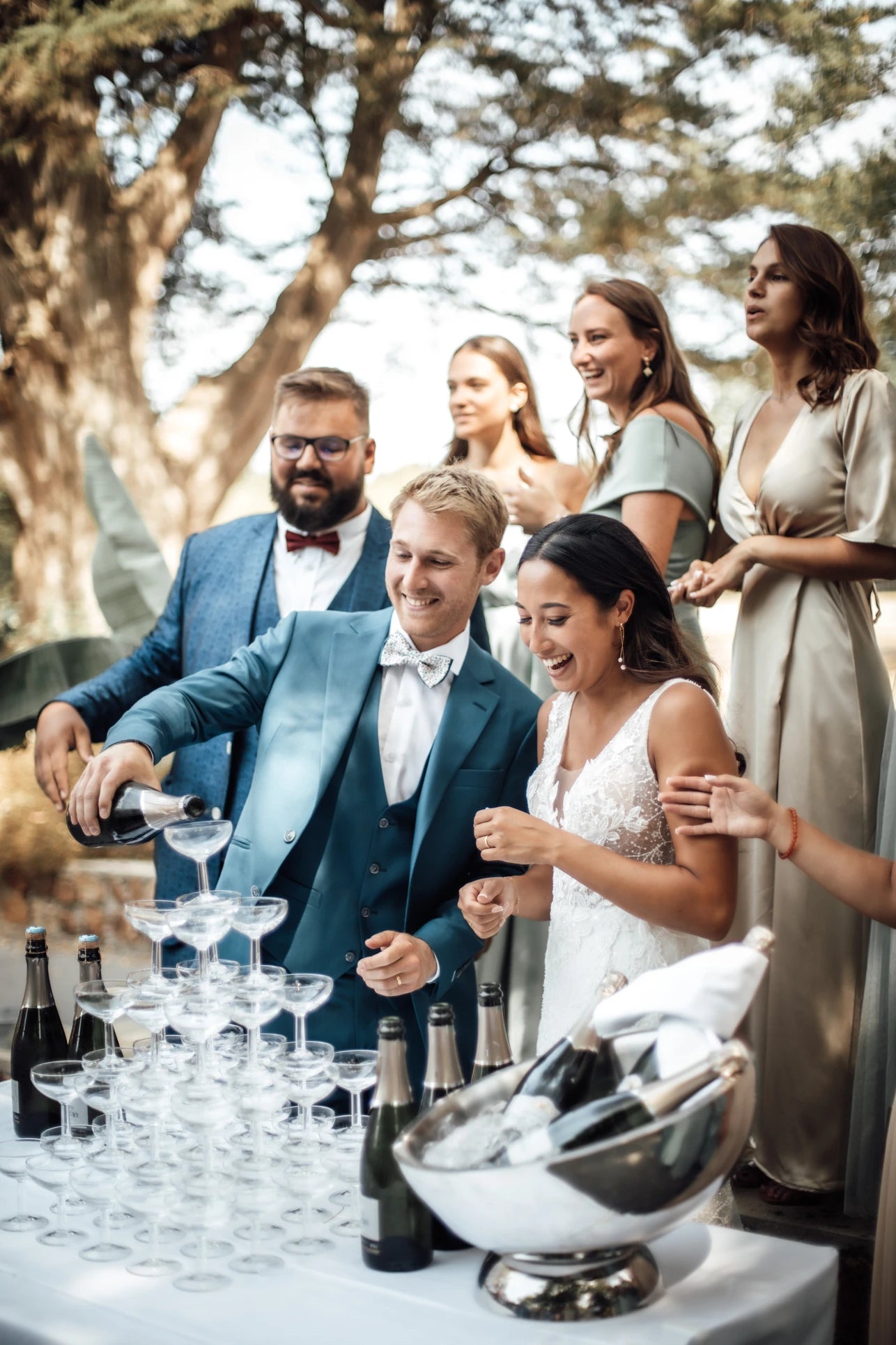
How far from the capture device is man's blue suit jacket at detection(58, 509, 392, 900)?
2955 mm

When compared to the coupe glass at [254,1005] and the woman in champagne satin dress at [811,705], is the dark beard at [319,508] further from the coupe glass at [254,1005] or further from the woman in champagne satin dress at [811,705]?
the coupe glass at [254,1005]

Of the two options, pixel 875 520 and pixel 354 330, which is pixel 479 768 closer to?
pixel 875 520

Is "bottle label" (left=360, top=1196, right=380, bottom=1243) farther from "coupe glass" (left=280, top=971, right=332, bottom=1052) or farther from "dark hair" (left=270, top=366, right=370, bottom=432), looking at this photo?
"dark hair" (left=270, top=366, right=370, bottom=432)

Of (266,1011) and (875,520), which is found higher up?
(875,520)

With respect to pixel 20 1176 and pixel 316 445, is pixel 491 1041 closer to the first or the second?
pixel 20 1176

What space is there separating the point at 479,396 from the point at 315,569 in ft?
2.65

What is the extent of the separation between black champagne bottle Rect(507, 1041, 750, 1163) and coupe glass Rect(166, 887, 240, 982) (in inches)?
20.5

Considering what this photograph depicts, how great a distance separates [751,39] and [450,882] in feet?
11.5

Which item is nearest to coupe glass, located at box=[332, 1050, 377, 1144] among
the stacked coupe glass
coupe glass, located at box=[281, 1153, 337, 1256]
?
the stacked coupe glass

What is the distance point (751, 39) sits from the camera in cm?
434

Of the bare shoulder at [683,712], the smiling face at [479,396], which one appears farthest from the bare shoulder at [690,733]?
the smiling face at [479,396]

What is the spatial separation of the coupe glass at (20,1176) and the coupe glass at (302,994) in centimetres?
36

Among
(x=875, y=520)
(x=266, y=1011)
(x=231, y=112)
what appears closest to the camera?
(x=266, y=1011)

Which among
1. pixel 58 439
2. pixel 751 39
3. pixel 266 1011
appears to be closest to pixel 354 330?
pixel 58 439
